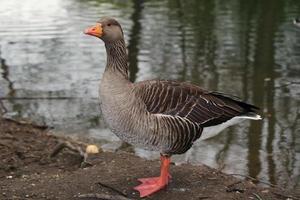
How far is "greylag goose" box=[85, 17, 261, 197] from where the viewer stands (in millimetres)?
5066

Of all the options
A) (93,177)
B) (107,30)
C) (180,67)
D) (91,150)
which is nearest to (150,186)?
(93,177)

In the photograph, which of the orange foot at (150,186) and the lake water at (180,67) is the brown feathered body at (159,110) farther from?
the lake water at (180,67)

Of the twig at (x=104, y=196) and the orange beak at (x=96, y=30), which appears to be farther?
the orange beak at (x=96, y=30)

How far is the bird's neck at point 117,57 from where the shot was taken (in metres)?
5.33

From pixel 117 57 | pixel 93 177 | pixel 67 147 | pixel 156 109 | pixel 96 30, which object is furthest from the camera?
pixel 67 147

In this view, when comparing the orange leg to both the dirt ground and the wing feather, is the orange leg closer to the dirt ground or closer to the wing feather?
the dirt ground

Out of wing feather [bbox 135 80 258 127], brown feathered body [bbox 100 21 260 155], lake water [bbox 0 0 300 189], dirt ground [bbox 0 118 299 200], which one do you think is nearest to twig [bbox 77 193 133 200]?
dirt ground [bbox 0 118 299 200]

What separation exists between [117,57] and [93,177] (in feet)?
4.59

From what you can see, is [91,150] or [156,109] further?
[91,150]

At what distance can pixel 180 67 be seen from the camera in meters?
11.9

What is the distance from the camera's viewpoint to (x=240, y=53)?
13062mm

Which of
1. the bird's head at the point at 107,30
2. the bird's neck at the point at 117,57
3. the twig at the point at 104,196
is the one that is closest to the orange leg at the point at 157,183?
the twig at the point at 104,196

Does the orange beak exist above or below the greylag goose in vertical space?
above

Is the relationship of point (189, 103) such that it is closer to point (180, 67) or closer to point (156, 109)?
point (156, 109)
